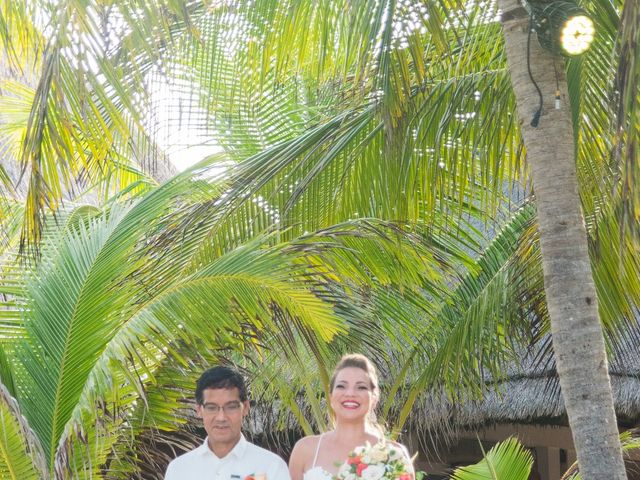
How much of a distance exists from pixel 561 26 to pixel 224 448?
2.23 meters

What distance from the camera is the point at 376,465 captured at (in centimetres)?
358

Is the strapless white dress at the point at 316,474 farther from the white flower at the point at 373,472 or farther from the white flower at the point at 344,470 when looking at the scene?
the white flower at the point at 373,472

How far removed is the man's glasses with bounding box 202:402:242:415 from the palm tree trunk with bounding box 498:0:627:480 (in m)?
1.35

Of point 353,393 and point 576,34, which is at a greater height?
point 576,34

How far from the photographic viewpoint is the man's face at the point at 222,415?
3762 millimetres

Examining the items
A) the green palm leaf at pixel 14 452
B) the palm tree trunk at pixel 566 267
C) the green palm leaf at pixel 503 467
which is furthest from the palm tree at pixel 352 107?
the green palm leaf at pixel 14 452

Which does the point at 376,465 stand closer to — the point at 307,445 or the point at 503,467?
the point at 307,445

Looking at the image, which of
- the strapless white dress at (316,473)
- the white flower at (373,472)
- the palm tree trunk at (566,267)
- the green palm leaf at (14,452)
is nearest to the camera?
the white flower at (373,472)

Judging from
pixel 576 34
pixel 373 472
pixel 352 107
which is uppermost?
pixel 352 107

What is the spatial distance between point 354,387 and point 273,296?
1383 mm

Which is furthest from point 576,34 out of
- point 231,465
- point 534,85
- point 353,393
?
point 231,465

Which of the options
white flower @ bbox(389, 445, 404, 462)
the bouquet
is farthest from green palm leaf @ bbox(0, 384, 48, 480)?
white flower @ bbox(389, 445, 404, 462)

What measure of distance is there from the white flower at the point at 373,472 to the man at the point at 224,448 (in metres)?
0.32

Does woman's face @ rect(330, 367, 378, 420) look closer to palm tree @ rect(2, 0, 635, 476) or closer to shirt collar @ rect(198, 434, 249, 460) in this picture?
shirt collar @ rect(198, 434, 249, 460)
